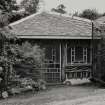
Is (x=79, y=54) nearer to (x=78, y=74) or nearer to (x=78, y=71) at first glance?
(x=78, y=71)

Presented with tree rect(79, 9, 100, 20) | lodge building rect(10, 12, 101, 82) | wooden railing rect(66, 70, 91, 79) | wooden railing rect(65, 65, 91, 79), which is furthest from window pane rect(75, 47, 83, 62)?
tree rect(79, 9, 100, 20)

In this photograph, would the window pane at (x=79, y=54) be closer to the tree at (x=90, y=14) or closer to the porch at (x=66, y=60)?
the porch at (x=66, y=60)

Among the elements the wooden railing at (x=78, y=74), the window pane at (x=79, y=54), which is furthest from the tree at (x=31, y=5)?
the wooden railing at (x=78, y=74)

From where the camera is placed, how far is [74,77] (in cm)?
1526

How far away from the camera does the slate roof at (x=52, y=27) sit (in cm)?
1451

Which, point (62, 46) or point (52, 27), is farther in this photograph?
point (52, 27)

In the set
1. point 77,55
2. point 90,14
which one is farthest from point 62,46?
point 90,14

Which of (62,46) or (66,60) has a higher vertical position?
(62,46)

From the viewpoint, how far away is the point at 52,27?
51.6ft

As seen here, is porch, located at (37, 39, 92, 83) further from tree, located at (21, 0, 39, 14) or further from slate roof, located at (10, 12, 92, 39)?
tree, located at (21, 0, 39, 14)

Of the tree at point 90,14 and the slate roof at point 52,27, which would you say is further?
the tree at point 90,14

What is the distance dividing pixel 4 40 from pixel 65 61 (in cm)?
513

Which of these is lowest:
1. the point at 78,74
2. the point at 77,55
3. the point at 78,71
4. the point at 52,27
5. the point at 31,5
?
the point at 78,74

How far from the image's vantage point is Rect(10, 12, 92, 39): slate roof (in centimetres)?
1451
